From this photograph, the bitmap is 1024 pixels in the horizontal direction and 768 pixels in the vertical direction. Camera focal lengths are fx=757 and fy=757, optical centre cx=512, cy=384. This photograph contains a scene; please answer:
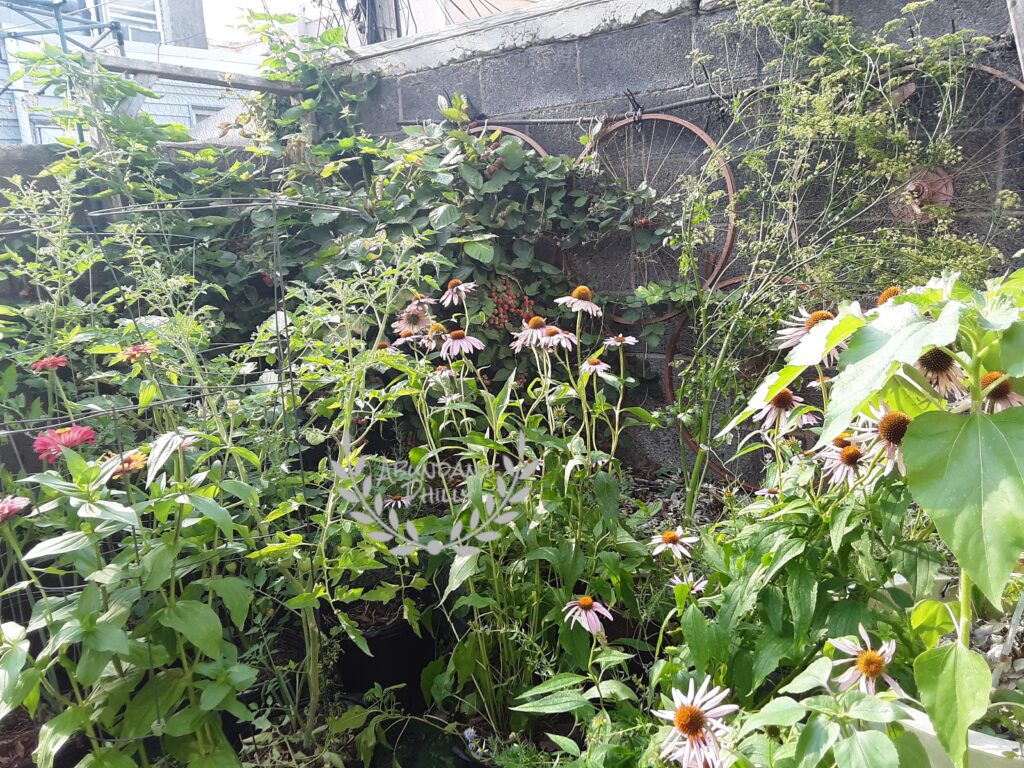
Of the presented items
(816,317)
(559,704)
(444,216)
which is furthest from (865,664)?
(444,216)

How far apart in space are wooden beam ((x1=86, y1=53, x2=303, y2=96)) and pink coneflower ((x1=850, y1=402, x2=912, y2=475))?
282cm

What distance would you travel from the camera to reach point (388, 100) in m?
3.32

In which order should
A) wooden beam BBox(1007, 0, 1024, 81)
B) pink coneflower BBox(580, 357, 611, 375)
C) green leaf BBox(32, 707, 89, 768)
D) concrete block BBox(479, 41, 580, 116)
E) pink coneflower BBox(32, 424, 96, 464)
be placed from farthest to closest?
concrete block BBox(479, 41, 580, 116)
wooden beam BBox(1007, 0, 1024, 81)
pink coneflower BBox(580, 357, 611, 375)
pink coneflower BBox(32, 424, 96, 464)
green leaf BBox(32, 707, 89, 768)

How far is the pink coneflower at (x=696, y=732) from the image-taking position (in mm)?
844

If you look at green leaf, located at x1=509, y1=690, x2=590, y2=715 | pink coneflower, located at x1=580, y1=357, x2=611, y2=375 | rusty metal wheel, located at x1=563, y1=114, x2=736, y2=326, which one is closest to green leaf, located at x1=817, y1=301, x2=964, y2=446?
green leaf, located at x1=509, y1=690, x2=590, y2=715

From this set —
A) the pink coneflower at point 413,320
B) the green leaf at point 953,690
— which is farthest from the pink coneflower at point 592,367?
the green leaf at point 953,690

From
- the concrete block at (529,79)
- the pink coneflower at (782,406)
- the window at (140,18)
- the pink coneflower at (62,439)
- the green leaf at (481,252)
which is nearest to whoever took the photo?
the pink coneflower at (62,439)

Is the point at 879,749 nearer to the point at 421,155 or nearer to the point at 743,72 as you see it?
the point at 743,72

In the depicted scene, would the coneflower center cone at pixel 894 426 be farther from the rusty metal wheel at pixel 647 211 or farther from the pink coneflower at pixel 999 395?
the rusty metal wheel at pixel 647 211

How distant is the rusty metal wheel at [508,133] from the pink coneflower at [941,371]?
2076mm

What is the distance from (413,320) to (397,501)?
0.41 metres

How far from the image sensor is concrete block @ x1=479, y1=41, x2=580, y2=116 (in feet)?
9.02

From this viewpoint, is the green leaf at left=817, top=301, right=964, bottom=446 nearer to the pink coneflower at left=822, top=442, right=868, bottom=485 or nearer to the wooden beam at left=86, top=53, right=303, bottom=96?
the pink coneflower at left=822, top=442, right=868, bottom=485

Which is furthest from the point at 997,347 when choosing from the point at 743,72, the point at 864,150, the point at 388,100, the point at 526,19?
the point at 388,100
